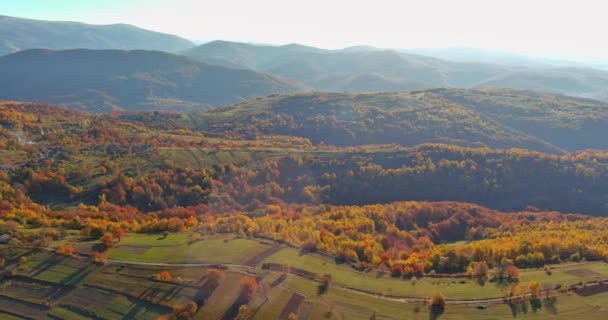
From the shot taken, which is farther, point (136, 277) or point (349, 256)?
point (349, 256)

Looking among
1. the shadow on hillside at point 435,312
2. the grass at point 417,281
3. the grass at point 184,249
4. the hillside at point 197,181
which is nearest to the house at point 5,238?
the grass at point 184,249

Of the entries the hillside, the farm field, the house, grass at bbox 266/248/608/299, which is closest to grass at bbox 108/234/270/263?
the farm field

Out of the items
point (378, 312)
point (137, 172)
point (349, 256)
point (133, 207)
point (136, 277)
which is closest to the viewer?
point (378, 312)

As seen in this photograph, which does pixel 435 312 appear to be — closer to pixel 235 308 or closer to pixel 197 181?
pixel 235 308

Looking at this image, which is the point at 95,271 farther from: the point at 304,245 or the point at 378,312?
the point at 378,312

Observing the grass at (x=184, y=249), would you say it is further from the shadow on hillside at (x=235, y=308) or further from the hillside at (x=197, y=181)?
the hillside at (x=197, y=181)

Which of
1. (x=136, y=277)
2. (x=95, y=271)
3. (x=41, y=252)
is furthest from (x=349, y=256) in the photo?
(x=41, y=252)

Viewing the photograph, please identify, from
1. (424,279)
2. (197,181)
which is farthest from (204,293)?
(197,181)

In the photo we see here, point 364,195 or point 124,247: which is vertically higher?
point 124,247
